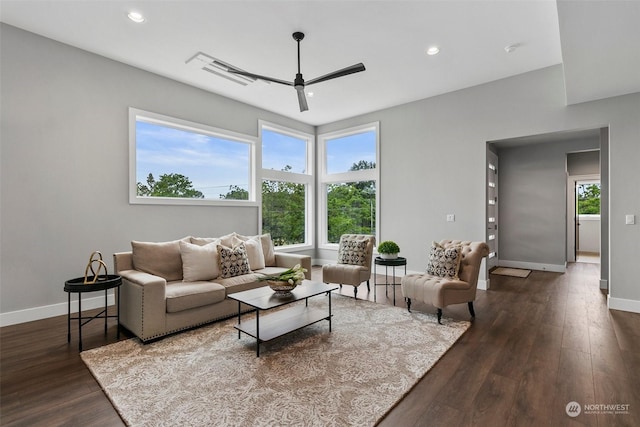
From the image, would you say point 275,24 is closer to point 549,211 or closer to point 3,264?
point 3,264

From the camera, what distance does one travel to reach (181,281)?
11.7 feet

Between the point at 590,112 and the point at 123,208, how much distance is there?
641 cm

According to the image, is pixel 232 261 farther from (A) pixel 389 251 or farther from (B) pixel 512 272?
(B) pixel 512 272

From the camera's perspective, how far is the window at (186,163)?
4.40 meters

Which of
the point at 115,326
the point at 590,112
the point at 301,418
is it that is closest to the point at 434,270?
the point at 301,418

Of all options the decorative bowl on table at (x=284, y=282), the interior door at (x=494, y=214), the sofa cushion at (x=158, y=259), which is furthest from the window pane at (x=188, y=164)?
the interior door at (x=494, y=214)

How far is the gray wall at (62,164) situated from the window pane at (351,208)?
357 cm

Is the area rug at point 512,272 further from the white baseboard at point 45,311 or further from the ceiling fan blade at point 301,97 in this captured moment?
the white baseboard at point 45,311

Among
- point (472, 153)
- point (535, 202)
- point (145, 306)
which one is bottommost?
point (145, 306)

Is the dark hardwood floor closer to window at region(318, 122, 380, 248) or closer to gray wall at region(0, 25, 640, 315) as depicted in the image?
gray wall at region(0, 25, 640, 315)

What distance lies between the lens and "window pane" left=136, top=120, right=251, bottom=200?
4.48m

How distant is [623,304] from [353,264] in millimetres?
3363

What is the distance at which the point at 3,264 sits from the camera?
3.29m

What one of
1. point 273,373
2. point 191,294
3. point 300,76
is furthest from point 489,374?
point 300,76
